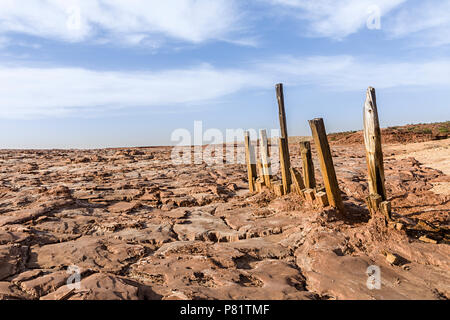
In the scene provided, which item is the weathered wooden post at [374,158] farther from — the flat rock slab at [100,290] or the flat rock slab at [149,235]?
the flat rock slab at [100,290]

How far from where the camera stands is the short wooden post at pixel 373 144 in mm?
4285

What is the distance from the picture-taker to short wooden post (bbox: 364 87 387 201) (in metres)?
4.29

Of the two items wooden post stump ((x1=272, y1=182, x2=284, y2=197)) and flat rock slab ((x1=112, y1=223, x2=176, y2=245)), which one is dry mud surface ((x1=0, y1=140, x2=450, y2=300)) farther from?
wooden post stump ((x1=272, y1=182, x2=284, y2=197))

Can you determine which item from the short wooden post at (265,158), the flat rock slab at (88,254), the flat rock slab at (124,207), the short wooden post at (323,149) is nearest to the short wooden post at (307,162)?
the short wooden post at (323,149)

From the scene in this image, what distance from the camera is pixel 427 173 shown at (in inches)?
363

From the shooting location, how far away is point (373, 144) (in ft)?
14.3

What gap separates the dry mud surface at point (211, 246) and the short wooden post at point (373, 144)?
0.52 metres

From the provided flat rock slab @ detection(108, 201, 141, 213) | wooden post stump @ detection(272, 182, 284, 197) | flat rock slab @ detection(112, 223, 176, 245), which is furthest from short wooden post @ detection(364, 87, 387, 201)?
flat rock slab @ detection(108, 201, 141, 213)

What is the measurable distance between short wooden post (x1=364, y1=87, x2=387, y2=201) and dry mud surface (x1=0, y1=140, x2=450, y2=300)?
52cm

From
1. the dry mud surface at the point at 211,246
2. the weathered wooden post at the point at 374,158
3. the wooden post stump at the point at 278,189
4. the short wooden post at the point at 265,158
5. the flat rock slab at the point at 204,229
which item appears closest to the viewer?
the dry mud surface at the point at 211,246

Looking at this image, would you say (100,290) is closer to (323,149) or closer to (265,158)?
(323,149)
